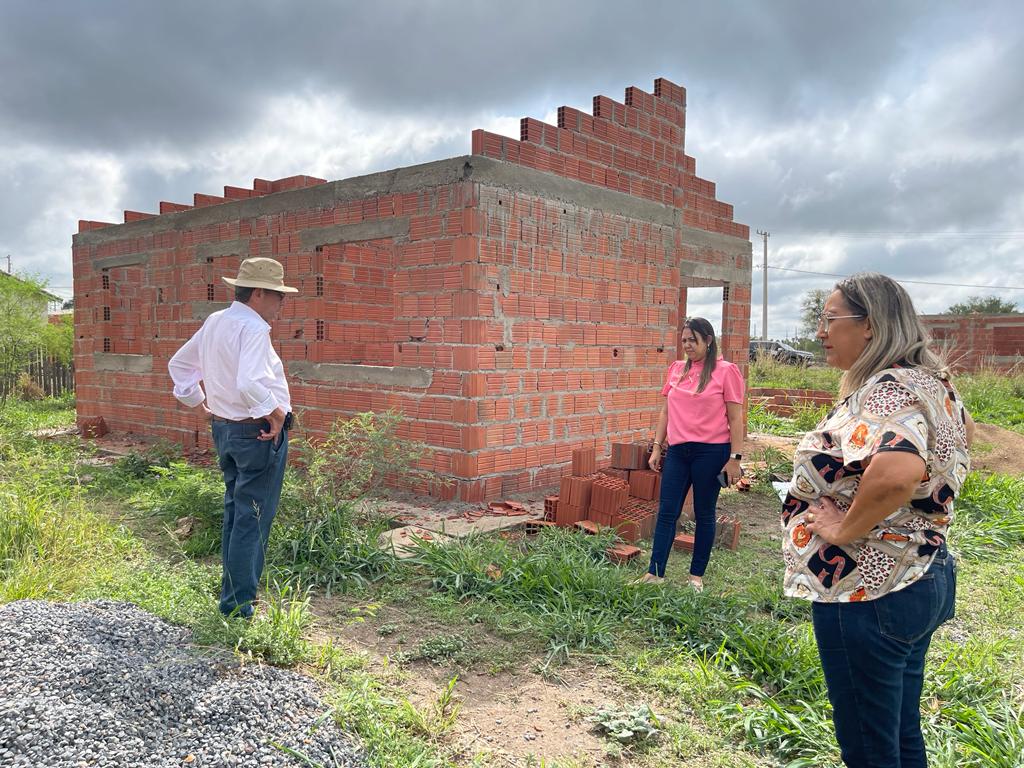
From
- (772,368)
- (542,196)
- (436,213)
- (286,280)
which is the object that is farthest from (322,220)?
(772,368)

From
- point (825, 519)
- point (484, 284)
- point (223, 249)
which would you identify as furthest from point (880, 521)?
point (223, 249)

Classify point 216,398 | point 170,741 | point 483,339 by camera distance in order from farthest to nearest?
1. point 483,339
2. point 216,398
3. point 170,741

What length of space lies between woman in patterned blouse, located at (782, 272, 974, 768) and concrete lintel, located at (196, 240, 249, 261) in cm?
837

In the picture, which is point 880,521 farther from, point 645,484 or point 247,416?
point 645,484

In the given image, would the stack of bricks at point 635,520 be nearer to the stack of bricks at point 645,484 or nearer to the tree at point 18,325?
the stack of bricks at point 645,484

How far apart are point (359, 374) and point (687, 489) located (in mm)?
4245

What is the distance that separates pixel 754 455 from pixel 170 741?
8.32 m

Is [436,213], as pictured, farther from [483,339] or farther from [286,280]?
[286,280]

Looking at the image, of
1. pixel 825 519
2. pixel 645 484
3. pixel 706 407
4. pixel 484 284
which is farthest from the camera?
pixel 484 284

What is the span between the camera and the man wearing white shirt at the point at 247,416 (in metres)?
3.85

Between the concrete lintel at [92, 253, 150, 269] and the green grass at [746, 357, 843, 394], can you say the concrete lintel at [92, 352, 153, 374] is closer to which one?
the concrete lintel at [92, 253, 150, 269]

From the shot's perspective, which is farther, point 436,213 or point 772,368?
point 772,368

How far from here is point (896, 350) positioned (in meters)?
2.12

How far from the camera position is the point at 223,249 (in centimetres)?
953
